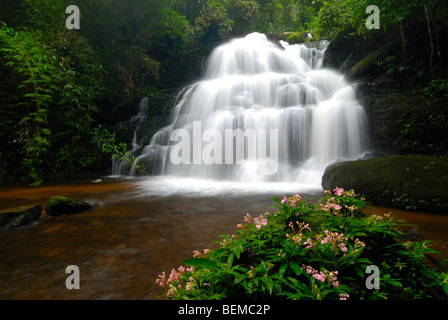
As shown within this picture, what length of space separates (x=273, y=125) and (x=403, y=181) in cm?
540

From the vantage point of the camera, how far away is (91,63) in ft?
31.8

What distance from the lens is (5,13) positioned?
8.95 metres

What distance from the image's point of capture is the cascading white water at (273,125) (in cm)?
779

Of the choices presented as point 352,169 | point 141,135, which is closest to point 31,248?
point 352,169

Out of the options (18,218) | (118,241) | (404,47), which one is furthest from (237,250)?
(404,47)

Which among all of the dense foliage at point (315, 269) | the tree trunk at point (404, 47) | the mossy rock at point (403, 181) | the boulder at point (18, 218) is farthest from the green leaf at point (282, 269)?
the tree trunk at point (404, 47)

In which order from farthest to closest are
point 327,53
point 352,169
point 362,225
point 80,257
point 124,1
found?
point 327,53
point 124,1
point 352,169
point 80,257
point 362,225

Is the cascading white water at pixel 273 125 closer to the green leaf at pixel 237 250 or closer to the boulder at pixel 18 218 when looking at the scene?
the boulder at pixel 18 218

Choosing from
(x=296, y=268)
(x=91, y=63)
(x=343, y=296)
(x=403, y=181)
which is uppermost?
(x=91, y=63)

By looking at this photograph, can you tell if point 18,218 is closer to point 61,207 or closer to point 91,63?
point 61,207

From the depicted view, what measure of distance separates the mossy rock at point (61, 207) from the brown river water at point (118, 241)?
248 mm

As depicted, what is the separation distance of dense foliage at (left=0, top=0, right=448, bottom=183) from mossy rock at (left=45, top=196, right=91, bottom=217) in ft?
15.2

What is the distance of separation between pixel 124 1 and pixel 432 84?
14.0m

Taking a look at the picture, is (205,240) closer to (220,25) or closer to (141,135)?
(141,135)
